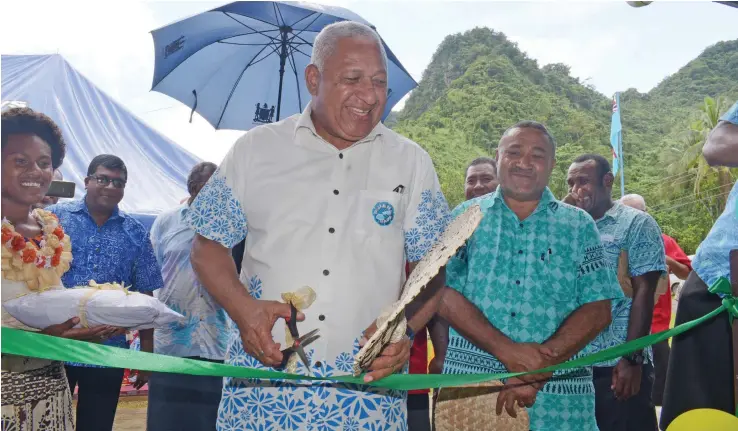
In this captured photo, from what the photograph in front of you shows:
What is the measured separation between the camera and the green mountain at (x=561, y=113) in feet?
125

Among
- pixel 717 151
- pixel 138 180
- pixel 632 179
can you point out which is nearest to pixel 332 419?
pixel 717 151

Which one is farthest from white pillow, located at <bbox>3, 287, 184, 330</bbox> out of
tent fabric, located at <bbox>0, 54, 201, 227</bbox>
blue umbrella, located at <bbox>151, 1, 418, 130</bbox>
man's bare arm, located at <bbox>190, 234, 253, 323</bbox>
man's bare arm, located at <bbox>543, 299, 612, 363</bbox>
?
tent fabric, located at <bbox>0, 54, 201, 227</bbox>

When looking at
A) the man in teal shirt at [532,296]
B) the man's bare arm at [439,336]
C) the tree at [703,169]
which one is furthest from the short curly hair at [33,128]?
the tree at [703,169]

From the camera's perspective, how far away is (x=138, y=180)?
767 centimetres

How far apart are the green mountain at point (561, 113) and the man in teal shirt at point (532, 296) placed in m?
32.2

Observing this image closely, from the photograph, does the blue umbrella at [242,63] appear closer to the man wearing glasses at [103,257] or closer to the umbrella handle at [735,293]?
the man wearing glasses at [103,257]

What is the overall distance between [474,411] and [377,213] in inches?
40.0

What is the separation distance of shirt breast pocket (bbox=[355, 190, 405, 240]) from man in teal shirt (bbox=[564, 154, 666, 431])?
7.79ft

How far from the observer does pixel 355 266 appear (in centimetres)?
219

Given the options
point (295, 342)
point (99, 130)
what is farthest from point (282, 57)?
point (295, 342)

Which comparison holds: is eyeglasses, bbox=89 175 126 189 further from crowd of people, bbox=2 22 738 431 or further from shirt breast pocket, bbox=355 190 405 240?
shirt breast pocket, bbox=355 190 405 240

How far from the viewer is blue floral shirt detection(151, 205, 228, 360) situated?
4590mm

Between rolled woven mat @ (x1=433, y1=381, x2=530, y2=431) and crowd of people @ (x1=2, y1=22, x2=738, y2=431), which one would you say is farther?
rolled woven mat @ (x1=433, y1=381, x2=530, y2=431)

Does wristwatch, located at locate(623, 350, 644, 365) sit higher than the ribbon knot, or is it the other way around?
the ribbon knot
